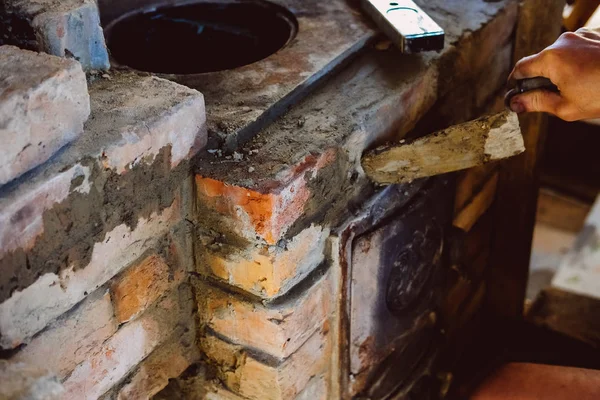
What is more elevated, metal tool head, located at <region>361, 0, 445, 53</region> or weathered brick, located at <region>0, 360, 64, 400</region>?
metal tool head, located at <region>361, 0, 445, 53</region>

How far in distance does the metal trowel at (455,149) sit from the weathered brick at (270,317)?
0.71 feet

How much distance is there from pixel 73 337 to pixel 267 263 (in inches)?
12.3

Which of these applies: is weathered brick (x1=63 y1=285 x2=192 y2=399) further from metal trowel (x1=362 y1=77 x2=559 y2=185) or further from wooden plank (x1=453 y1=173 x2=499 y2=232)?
wooden plank (x1=453 y1=173 x2=499 y2=232)

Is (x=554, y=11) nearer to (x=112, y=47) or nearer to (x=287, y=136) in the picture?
(x=287, y=136)

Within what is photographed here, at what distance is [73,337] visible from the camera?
109 cm

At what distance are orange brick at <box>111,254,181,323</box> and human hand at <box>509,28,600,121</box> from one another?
66 centimetres

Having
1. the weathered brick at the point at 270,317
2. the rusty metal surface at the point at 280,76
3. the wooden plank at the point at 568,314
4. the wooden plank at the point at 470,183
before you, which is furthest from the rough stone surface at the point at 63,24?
the wooden plank at the point at 568,314

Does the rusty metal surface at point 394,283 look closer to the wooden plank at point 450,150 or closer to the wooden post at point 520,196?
the wooden plank at point 450,150

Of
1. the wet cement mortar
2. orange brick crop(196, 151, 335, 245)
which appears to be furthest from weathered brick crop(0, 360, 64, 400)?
orange brick crop(196, 151, 335, 245)

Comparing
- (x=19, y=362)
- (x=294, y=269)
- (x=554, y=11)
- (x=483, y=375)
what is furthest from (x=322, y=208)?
(x=554, y=11)

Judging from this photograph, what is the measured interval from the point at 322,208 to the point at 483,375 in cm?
68

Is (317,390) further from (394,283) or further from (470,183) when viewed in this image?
(470,183)

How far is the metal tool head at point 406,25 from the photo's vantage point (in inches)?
55.0

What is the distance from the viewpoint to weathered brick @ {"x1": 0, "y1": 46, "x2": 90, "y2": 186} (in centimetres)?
90
